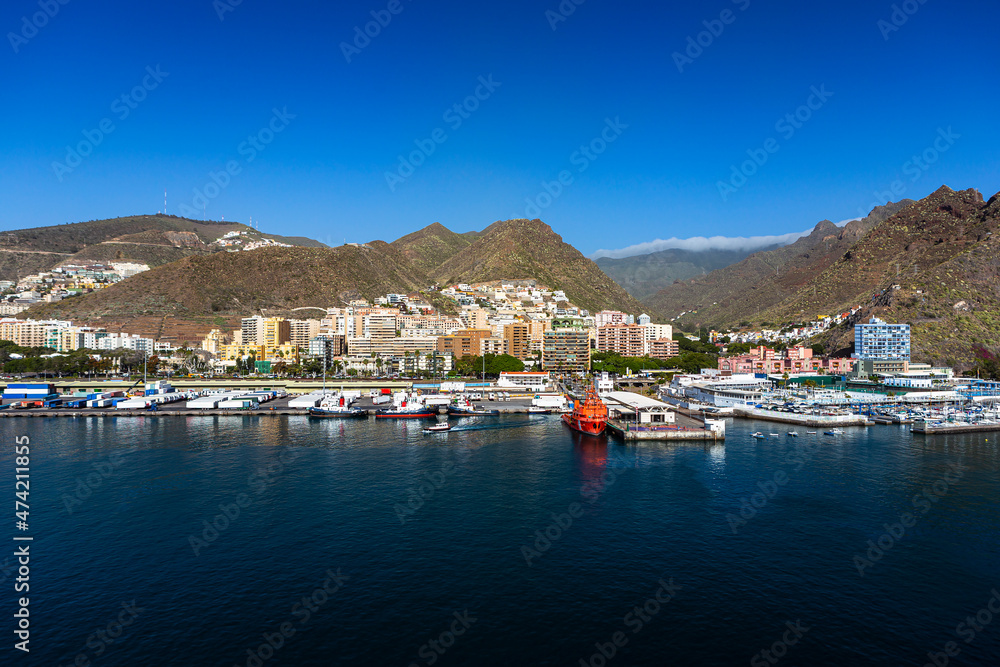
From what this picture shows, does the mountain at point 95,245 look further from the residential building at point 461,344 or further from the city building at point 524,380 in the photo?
the city building at point 524,380

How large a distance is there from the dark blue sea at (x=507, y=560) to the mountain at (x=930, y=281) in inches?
2139

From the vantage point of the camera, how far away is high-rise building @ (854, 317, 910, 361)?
66438 millimetres

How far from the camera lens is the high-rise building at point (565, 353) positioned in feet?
233

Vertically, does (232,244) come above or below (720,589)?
above

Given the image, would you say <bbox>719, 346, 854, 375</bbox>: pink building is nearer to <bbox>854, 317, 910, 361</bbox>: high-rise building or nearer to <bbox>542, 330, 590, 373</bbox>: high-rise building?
<bbox>854, 317, 910, 361</bbox>: high-rise building

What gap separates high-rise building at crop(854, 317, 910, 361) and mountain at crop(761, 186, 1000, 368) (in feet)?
11.6

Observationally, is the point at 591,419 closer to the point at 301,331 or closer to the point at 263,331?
the point at 263,331

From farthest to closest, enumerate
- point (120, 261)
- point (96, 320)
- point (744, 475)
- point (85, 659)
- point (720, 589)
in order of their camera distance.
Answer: point (120, 261)
point (96, 320)
point (744, 475)
point (720, 589)
point (85, 659)

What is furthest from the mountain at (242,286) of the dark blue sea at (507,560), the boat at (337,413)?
the dark blue sea at (507,560)

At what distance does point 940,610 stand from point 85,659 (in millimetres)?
18065

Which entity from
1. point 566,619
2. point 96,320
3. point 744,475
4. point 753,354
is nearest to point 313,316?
point 96,320

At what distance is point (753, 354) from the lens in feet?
241

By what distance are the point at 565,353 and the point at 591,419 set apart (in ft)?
114

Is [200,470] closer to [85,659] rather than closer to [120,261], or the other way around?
[85,659]
